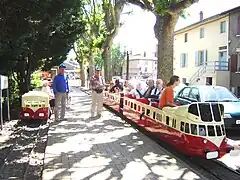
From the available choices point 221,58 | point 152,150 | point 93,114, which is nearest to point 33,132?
point 93,114

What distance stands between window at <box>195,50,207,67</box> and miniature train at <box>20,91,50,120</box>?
28146mm

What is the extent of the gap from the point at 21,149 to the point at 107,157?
2.76m

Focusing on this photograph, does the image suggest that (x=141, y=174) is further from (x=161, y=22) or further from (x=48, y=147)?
(x=161, y=22)

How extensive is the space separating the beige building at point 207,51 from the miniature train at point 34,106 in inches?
923

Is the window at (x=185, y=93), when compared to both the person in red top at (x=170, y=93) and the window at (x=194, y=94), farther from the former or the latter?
the person in red top at (x=170, y=93)

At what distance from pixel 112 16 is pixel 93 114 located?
18050 mm

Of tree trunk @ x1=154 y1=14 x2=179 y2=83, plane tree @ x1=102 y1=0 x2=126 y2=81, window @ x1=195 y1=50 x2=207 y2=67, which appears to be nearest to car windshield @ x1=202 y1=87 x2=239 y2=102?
tree trunk @ x1=154 y1=14 x2=179 y2=83

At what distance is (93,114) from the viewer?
14656 mm

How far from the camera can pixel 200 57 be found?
40875 mm

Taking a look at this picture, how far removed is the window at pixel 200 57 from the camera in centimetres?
3959

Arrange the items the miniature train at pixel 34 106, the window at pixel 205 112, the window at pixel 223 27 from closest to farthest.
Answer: the window at pixel 205 112, the miniature train at pixel 34 106, the window at pixel 223 27

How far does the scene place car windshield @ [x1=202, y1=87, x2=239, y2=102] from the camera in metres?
13.0

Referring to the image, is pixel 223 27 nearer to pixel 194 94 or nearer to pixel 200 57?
pixel 200 57

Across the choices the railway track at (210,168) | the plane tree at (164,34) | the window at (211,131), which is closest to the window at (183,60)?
the plane tree at (164,34)
